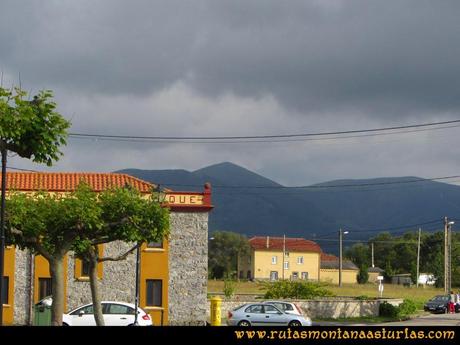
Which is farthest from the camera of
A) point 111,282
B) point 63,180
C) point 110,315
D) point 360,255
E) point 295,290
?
point 360,255

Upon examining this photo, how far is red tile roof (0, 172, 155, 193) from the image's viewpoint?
48.2 m

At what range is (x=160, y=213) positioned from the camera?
32.0 m

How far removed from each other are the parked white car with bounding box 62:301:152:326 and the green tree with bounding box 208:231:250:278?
110377 mm

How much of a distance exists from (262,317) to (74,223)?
1165 cm

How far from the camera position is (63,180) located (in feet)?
164

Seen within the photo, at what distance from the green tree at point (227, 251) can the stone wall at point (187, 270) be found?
97.2 m

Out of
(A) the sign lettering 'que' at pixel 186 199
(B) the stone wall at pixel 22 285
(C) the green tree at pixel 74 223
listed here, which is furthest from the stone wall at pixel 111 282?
(C) the green tree at pixel 74 223

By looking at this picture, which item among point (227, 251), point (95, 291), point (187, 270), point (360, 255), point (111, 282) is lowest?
point (111, 282)

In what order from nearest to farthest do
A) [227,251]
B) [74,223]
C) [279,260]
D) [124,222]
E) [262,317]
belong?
1. [74,223]
2. [124,222]
3. [262,317]
4. [279,260]
5. [227,251]

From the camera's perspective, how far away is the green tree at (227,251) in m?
151

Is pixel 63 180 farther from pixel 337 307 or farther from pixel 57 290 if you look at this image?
pixel 57 290

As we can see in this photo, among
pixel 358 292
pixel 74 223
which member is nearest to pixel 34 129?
pixel 74 223

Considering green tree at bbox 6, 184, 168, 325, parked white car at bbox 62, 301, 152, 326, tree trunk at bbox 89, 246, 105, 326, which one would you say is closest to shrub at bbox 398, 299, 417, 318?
parked white car at bbox 62, 301, 152, 326
